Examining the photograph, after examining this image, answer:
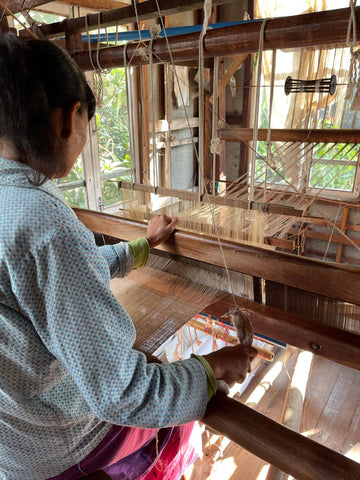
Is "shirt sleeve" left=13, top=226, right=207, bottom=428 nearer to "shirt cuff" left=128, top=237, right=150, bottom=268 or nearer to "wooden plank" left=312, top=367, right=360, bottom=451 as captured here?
"shirt cuff" left=128, top=237, right=150, bottom=268

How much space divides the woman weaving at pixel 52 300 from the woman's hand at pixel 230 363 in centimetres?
3

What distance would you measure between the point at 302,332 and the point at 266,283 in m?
0.19

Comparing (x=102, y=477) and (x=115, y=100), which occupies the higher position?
(x=115, y=100)

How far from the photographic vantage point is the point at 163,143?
441cm

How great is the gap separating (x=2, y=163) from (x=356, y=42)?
89 centimetres

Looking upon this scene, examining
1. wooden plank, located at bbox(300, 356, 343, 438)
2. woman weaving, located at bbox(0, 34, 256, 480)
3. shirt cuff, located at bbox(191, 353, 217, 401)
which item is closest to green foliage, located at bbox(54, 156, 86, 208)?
wooden plank, located at bbox(300, 356, 343, 438)

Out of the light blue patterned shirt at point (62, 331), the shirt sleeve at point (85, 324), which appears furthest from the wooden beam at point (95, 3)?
the shirt sleeve at point (85, 324)

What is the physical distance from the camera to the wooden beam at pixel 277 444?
58 centimetres

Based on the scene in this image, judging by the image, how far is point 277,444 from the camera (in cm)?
62

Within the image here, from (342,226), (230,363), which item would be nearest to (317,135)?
(230,363)

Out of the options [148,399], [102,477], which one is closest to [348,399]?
[102,477]

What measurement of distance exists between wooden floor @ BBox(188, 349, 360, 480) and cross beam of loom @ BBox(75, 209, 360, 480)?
4.27 feet

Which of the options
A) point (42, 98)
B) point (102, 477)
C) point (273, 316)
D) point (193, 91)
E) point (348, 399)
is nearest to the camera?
point (42, 98)

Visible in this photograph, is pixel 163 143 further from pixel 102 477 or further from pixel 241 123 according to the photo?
pixel 102 477
